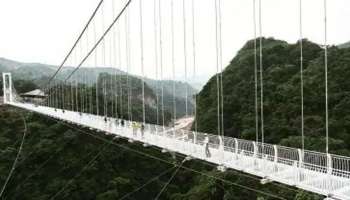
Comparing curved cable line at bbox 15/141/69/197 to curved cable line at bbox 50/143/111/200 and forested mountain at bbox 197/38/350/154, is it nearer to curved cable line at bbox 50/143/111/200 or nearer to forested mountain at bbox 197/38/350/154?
curved cable line at bbox 50/143/111/200

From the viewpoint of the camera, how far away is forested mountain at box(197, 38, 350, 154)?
77.4ft

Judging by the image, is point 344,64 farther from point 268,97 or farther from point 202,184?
point 202,184

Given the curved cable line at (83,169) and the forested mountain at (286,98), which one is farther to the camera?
the curved cable line at (83,169)

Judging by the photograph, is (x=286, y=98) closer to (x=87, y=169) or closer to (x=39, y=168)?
(x=87, y=169)

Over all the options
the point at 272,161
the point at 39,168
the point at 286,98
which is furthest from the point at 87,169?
the point at 272,161

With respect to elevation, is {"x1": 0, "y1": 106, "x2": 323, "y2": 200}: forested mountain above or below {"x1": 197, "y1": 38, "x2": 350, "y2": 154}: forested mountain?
below

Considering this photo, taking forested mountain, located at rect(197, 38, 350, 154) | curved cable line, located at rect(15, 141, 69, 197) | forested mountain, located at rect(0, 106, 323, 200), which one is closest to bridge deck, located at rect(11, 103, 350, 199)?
forested mountain, located at rect(197, 38, 350, 154)

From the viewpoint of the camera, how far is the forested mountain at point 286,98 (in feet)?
77.4

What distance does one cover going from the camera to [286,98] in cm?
2773

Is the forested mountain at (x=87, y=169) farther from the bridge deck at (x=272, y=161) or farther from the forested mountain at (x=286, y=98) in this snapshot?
the bridge deck at (x=272, y=161)

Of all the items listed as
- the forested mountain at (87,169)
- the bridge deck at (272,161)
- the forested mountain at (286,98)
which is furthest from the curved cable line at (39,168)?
the bridge deck at (272,161)

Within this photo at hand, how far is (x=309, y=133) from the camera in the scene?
23484 mm

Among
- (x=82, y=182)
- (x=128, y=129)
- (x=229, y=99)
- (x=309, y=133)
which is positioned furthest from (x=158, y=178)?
(x=128, y=129)

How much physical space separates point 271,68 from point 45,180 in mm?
16279
